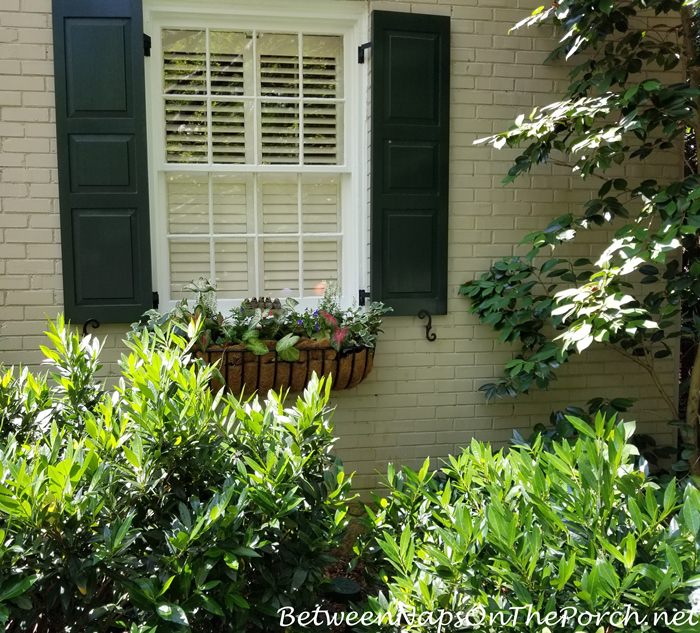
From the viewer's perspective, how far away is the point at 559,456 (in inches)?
78.4

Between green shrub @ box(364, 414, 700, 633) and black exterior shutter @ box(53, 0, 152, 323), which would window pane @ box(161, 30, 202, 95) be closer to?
black exterior shutter @ box(53, 0, 152, 323)

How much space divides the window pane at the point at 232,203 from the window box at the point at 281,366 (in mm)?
761

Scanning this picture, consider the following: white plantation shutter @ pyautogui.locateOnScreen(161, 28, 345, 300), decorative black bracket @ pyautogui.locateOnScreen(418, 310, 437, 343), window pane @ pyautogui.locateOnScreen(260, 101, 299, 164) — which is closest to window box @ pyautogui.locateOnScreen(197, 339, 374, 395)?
decorative black bracket @ pyautogui.locateOnScreen(418, 310, 437, 343)

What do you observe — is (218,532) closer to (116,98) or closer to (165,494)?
(165,494)

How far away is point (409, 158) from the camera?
12.3 ft

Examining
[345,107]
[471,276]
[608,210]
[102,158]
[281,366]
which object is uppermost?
[345,107]

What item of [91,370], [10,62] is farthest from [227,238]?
[91,370]

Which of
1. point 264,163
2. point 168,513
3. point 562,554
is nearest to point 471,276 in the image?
point 264,163

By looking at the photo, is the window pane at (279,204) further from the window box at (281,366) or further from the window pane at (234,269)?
the window box at (281,366)

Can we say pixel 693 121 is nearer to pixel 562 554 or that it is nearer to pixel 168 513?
pixel 562 554

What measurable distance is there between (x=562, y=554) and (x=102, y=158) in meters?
2.82

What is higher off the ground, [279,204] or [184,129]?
[184,129]

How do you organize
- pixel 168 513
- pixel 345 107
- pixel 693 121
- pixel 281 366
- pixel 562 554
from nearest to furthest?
1. pixel 562 554
2. pixel 168 513
3. pixel 281 366
4. pixel 693 121
5. pixel 345 107

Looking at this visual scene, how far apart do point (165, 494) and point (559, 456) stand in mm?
1123
